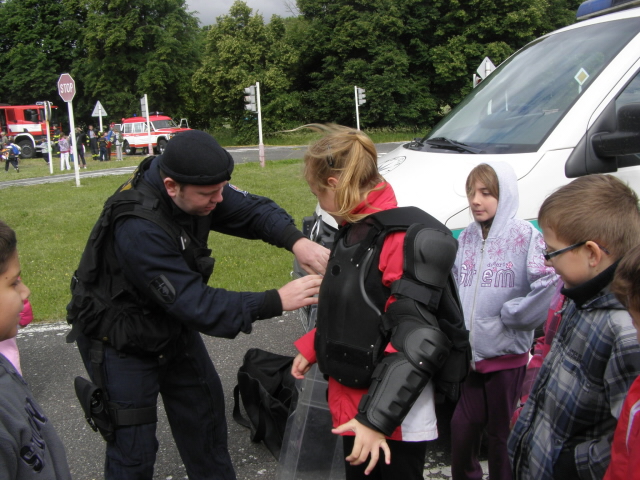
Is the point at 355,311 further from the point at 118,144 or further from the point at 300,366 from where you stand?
the point at 118,144

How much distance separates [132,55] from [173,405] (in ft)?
170

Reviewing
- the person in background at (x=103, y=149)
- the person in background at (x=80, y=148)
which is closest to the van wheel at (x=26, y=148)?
the person in background at (x=103, y=149)

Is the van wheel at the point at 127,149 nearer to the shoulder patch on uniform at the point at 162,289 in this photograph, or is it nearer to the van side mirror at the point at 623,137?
the van side mirror at the point at 623,137

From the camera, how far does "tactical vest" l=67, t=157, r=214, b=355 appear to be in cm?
246

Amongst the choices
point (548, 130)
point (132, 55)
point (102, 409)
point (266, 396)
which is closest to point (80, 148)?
point (132, 55)

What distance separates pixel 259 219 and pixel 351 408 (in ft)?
4.41

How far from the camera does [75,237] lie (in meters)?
10.5

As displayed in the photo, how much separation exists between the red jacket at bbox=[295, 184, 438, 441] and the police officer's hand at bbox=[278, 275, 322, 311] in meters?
0.38

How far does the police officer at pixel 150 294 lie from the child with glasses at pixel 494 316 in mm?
853

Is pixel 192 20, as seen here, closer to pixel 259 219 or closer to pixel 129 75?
pixel 129 75

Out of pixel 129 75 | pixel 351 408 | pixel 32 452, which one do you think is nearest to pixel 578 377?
pixel 351 408

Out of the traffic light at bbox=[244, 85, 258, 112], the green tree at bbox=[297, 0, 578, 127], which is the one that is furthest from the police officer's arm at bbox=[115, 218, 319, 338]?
the green tree at bbox=[297, 0, 578, 127]

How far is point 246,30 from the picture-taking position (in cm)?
4669

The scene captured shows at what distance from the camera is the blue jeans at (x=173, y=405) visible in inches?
98.6
